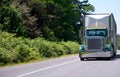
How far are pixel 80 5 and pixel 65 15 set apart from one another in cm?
1181

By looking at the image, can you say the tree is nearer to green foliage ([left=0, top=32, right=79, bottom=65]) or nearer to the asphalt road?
green foliage ([left=0, top=32, right=79, bottom=65])

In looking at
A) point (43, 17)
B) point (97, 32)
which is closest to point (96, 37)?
point (97, 32)

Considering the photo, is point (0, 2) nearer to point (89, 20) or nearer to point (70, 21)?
point (89, 20)

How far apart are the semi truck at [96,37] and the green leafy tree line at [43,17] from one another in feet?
35.8

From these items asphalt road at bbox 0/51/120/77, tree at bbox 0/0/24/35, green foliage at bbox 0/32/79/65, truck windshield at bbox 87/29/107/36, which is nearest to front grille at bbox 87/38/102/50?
truck windshield at bbox 87/29/107/36

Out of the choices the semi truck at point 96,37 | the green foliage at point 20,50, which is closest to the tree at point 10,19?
the green foliage at point 20,50

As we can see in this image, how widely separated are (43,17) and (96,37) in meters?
28.1

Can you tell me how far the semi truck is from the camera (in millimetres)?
33844

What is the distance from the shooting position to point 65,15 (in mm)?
80125

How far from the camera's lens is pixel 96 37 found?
34312mm

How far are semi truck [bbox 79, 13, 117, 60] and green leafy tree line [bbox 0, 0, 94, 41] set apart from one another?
429 inches

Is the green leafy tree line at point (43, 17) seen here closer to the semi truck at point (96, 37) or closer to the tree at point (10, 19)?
the tree at point (10, 19)

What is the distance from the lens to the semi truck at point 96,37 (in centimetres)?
3384

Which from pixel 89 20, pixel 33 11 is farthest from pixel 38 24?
pixel 89 20
